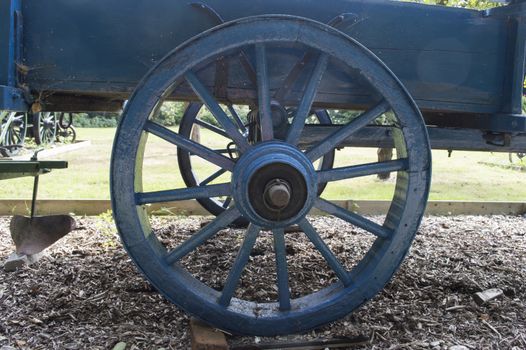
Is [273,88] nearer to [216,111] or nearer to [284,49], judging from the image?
[284,49]

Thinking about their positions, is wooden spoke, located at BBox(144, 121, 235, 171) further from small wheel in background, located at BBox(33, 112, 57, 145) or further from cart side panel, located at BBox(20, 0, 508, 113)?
small wheel in background, located at BBox(33, 112, 57, 145)

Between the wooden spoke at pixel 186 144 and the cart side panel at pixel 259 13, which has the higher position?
the cart side panel at pixel 259 13

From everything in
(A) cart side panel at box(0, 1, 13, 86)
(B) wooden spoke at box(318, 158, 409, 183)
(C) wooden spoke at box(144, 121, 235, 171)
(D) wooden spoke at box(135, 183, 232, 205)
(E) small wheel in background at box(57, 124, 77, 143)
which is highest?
(E) small wheel in background at box(57, 124, 77, 143)

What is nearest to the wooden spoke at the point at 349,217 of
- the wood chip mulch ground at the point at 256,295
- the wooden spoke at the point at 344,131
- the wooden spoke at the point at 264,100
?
the wooden spoke at the point at 344,131

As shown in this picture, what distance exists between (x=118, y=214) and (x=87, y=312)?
80 cm

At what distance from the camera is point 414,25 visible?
2.70 metres

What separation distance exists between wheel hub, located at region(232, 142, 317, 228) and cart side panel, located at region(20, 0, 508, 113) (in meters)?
0.57

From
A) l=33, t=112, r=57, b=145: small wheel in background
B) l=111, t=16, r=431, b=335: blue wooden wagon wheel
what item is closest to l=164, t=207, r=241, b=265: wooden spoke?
l=111, t=16, r=431, b=335: blue wooden wagon wheel

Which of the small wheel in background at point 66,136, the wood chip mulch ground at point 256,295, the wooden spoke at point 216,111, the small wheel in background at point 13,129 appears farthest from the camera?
the small wheel in background at point 66,136

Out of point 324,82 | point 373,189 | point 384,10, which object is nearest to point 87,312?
point 324,82

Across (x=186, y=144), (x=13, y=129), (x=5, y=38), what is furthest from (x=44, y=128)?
(x=186, y=144)

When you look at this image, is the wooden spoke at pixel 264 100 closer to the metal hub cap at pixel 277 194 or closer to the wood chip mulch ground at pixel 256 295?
the metal hub cap at pixel 277 194

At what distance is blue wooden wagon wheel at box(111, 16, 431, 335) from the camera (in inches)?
88.7

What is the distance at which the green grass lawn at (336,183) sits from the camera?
6777 millimetres
